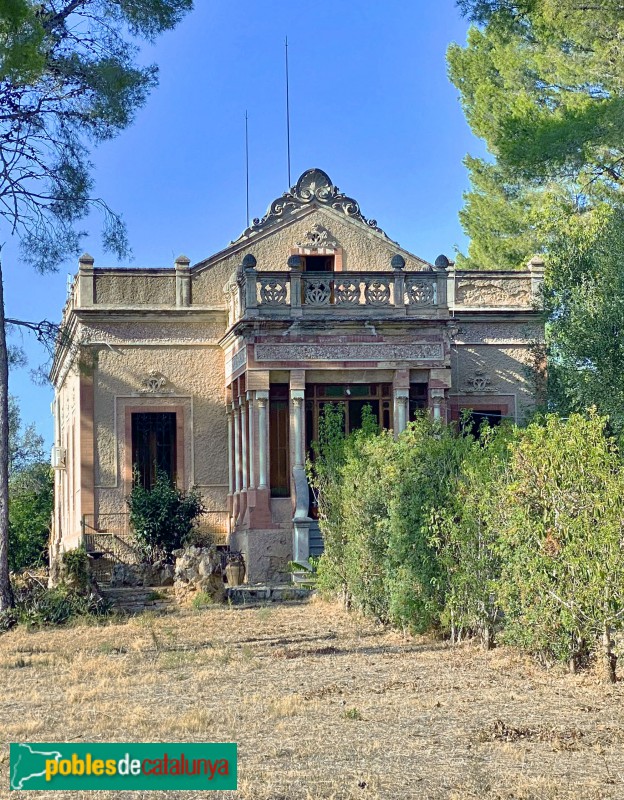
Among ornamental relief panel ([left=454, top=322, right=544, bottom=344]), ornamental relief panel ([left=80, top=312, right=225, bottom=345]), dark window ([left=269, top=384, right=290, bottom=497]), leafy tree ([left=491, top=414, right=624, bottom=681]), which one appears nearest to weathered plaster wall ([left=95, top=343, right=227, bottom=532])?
ornamental relief panel ([left=80, top=312, right=225, bottom=345])

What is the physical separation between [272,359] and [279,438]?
2.19 meters

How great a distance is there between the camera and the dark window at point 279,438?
22344 mm

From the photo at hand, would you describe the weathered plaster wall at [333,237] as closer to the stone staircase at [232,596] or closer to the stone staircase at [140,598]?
the stone staircase at [140,598]

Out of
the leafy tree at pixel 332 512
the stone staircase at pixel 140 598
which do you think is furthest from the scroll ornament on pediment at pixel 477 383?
the stone staircase at pixel 140 598

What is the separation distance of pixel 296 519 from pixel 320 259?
6.88 m

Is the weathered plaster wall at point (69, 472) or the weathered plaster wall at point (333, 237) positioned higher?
the weathered plaster wall at point (333, 237)

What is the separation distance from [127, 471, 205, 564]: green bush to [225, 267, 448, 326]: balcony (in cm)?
397

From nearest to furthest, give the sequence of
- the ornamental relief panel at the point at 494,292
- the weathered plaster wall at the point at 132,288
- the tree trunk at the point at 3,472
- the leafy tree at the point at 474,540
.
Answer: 1. the leafy tree at the point at 474,540
2. the tree trunk at the point at 3,472
3. the weathered plaster wall at the point at 132,288
4. the ornamental relief panel at the point at 494,292

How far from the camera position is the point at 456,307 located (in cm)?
2458

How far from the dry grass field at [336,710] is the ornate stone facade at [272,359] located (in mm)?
8449

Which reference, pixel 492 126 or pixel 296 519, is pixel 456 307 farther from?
pixel 492 126

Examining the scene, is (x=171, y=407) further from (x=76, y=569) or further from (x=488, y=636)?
(x=488, y=636)

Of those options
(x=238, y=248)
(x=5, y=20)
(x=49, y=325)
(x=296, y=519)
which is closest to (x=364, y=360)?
(x=296, y=519)

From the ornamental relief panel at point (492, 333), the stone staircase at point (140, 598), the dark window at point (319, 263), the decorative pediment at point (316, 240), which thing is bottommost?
the stone staircase at point (140, 598)
